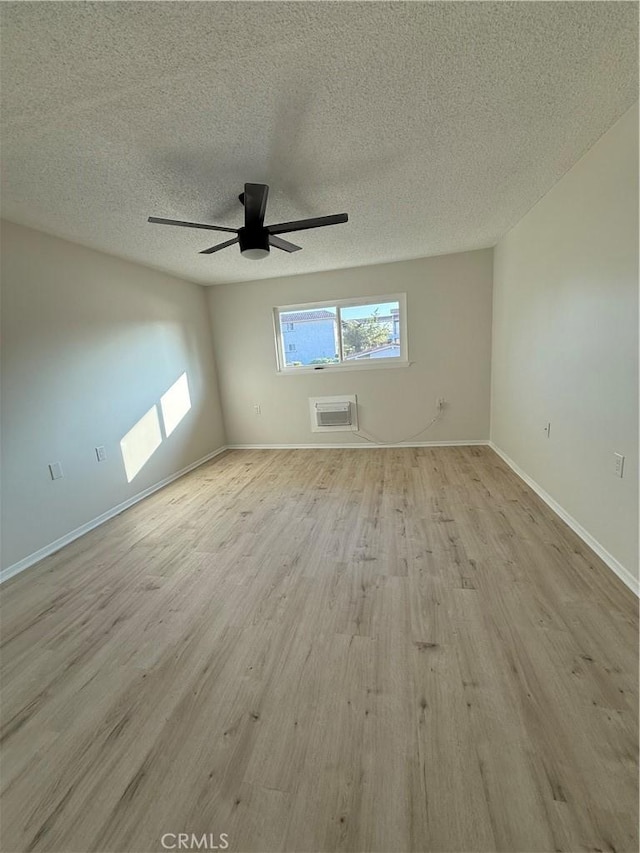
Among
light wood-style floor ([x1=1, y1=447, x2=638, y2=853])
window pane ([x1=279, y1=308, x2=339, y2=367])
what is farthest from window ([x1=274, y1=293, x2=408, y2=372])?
light wood-style floor ([x1=1, y1=447, x2=638, y2=853])

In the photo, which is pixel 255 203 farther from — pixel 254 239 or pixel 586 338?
pixel 586 338

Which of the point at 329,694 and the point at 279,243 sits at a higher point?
the point at 279,243

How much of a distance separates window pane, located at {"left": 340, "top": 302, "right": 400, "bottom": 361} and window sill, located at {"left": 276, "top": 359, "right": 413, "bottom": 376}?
0.37 ft

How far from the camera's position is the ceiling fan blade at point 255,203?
1.78m

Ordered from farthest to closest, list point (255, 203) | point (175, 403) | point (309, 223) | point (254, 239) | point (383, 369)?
point (383, 369) < point (175, 403) < point (254, 239) < point (309, 223) < point (255, 203)

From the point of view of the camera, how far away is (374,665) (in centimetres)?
139

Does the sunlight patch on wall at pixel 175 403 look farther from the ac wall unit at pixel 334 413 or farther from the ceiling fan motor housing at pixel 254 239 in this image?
the ceiling fan motor housing at pixel 254 239

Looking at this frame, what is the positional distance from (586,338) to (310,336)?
10.3 feet

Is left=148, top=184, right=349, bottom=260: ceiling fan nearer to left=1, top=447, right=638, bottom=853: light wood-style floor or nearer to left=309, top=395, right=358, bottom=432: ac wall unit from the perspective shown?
left=1, top=447, right=638, bottom=853: light wood-style floor

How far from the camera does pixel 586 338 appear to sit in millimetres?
2047

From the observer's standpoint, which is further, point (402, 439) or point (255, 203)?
point (402, 439)

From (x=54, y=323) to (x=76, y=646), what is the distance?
7.59ft

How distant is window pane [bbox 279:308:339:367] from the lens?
4434mm

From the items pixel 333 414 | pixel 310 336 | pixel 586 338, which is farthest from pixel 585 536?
pixel 310 336
